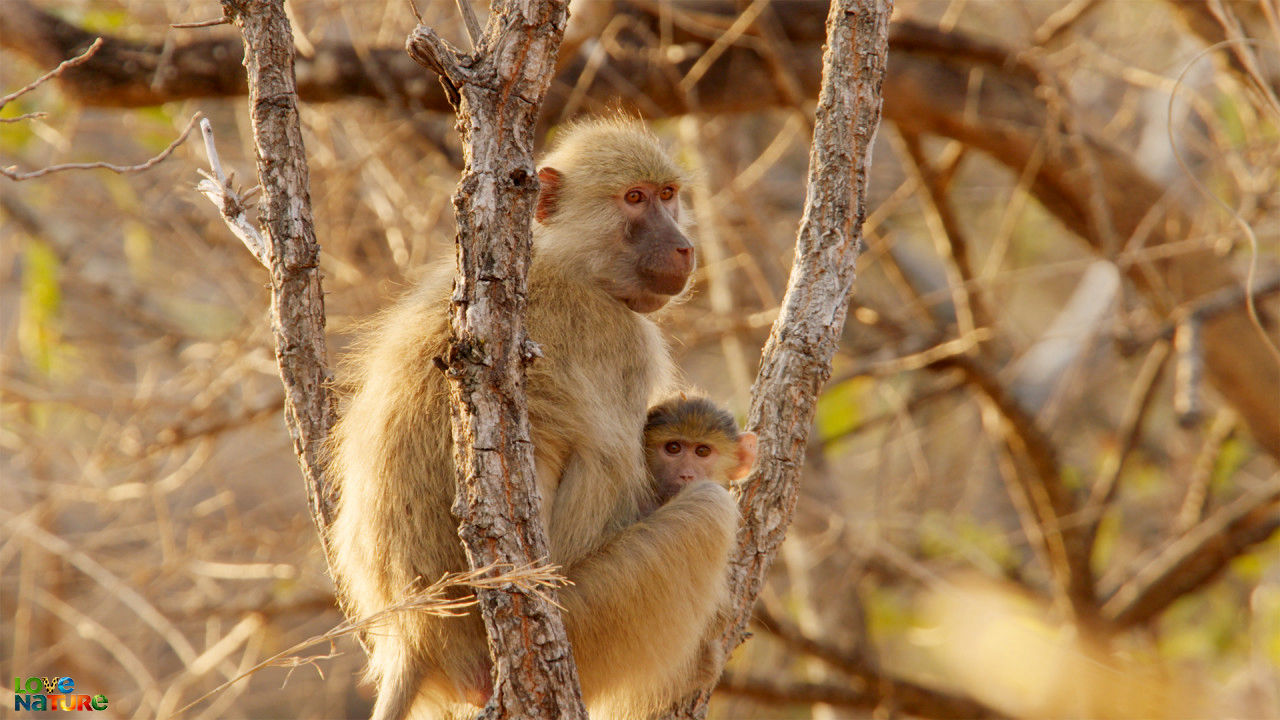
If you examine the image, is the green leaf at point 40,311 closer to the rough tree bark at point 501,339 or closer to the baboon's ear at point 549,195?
the baboon's ear at point 549,195

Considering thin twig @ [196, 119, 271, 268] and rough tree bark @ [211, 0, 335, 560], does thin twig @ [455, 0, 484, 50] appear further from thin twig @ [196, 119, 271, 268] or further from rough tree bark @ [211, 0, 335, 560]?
thin twig @ [196, 119, 271, 268]

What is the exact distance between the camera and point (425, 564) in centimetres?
294

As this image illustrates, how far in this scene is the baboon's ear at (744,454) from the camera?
3455 mm

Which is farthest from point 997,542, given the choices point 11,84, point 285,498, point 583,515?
point 11,84

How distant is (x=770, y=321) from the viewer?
5883 mm

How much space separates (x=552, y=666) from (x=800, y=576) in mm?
5099

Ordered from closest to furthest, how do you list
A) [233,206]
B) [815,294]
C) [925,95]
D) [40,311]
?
[233,206] → [815,294] → [40,311] → [925,95]

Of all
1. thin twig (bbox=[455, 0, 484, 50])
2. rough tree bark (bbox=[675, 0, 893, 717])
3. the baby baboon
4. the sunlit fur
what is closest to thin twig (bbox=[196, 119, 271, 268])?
the sunlit fur

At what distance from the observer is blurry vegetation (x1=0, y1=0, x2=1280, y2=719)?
5.88 m

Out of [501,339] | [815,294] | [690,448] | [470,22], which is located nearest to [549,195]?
[690,448]

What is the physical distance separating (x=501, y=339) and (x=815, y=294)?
119cm

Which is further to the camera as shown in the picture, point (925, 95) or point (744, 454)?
point (925, 95)

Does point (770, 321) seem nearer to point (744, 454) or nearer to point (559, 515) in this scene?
point (744, 454)

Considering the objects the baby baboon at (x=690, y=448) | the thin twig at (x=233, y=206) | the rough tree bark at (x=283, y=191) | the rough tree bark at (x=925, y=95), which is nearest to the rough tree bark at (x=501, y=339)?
the rough tree bark at (x=283, y=191)
